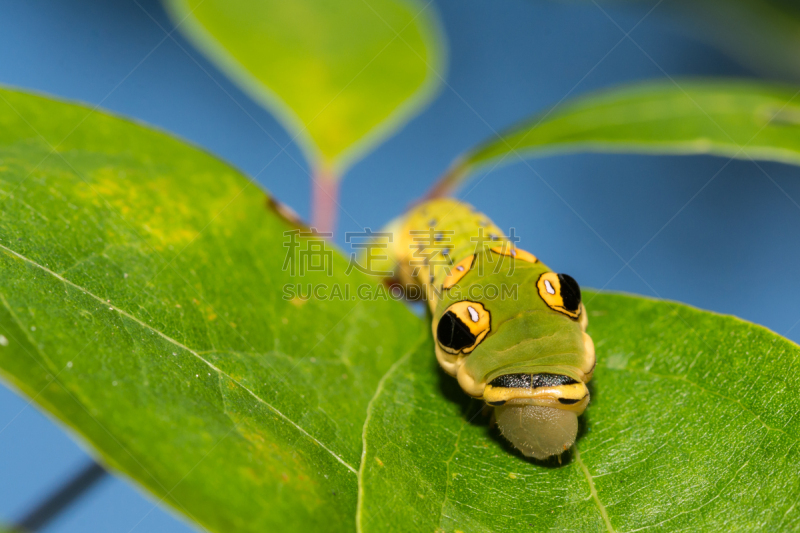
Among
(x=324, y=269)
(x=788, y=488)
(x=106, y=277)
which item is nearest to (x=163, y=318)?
(x=106, y=277)

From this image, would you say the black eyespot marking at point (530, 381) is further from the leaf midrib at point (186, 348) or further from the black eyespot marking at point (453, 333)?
the leaf midrib at point (186, 348)

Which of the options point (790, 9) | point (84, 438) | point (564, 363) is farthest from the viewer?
point (790, 9)

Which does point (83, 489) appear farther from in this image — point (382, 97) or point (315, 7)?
point (315, 7)

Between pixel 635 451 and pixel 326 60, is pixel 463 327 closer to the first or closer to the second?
pixel 635 451

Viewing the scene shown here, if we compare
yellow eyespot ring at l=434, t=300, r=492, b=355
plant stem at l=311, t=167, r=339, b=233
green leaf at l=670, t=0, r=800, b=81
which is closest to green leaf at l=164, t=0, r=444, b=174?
plant stem at l=311, t=167, r=339, b=233

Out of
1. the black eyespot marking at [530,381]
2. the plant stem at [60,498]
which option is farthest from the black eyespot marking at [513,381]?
the plant stem at [60,498]

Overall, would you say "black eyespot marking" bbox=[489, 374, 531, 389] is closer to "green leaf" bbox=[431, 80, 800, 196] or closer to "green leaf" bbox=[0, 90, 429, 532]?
"green leaf" bbox=[0, 90, 429, 532]

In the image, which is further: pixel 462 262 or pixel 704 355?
pixel 462 262
